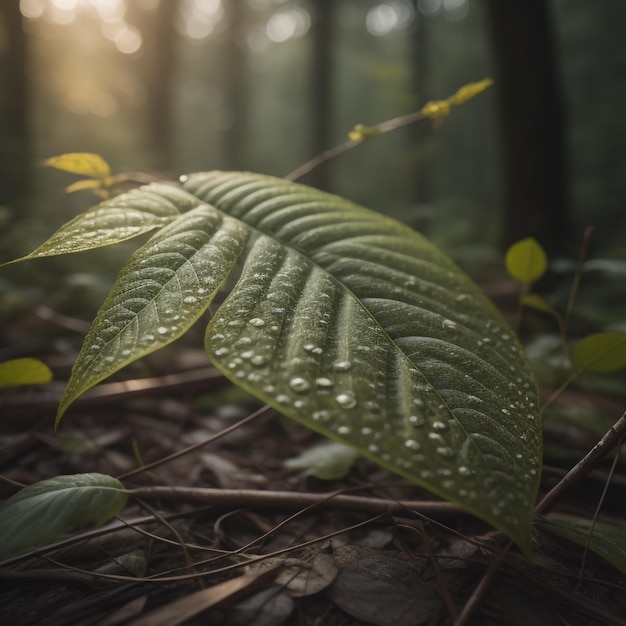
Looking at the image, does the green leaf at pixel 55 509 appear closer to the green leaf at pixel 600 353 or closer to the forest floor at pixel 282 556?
the forest floor at pixel 282 556

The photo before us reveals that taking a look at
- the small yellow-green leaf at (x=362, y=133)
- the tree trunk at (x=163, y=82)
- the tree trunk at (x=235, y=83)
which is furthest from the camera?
the tree trunk at (x=235, y=83)

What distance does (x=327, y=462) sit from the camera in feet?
3.09

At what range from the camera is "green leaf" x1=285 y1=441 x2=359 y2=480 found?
2.99 ft

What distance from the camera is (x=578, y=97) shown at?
10.2m

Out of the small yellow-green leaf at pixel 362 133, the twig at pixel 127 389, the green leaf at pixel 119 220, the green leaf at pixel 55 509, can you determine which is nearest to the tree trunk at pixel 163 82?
A: the twig at pixel 127 389

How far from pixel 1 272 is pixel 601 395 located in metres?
2.83

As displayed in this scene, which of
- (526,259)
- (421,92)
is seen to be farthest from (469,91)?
(421,92)

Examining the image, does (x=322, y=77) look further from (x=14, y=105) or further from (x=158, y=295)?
(x=158, y=295)

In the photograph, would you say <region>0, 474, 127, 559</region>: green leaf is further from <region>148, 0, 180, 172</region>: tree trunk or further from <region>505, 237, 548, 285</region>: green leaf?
<region>148, 0, 180, 172</region>: tree trunk

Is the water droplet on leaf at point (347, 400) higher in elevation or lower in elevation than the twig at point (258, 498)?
higher

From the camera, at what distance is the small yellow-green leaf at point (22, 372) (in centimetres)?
75

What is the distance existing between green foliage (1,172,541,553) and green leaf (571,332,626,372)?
8.7 inches

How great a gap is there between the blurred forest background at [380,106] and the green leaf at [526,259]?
282 mm

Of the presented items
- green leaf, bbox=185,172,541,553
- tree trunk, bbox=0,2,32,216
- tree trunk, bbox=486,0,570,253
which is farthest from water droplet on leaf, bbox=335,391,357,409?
tree trunk, bbox=0,2,32,216
